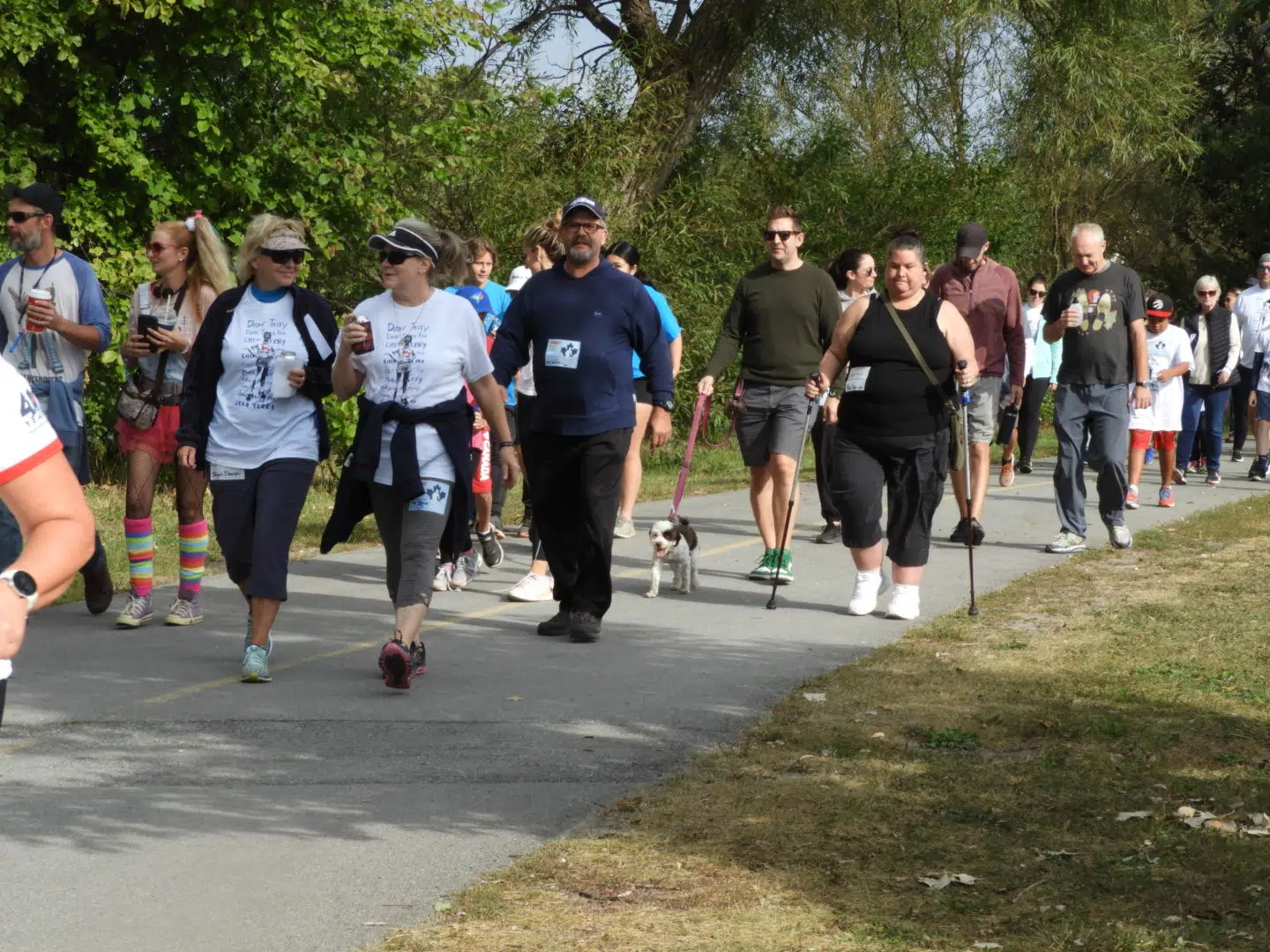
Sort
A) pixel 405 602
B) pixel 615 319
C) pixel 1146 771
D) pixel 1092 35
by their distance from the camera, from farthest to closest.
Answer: pixel 1092 35 < pixel 615 319 < pixel 405 602 < pixel 1146 771

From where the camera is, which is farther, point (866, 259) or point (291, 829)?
Result: point (866, 259)

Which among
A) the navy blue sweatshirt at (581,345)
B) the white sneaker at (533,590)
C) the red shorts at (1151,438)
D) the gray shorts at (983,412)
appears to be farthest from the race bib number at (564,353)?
the red shorts at (1151,438)

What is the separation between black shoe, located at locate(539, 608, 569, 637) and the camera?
8.75 meters

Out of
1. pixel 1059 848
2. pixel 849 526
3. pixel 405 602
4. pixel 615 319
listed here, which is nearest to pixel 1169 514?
pixel 849 526

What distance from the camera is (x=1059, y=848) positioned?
512cm

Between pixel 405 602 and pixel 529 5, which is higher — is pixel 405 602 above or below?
below

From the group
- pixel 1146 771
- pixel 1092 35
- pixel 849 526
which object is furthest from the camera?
pixel 1092 35

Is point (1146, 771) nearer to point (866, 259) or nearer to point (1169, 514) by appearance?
point (866, 259)

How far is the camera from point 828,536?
1270 cm

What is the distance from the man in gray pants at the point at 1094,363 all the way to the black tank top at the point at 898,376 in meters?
2.83

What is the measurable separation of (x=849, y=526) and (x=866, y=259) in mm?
3169

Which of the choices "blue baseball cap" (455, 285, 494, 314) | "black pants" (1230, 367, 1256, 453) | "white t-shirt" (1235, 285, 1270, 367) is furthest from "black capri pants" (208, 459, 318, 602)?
"black pants" (1230, 367, 1256, 453)

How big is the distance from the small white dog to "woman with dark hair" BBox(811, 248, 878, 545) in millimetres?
1815

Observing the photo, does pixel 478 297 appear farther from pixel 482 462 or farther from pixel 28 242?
pixel 28 242
